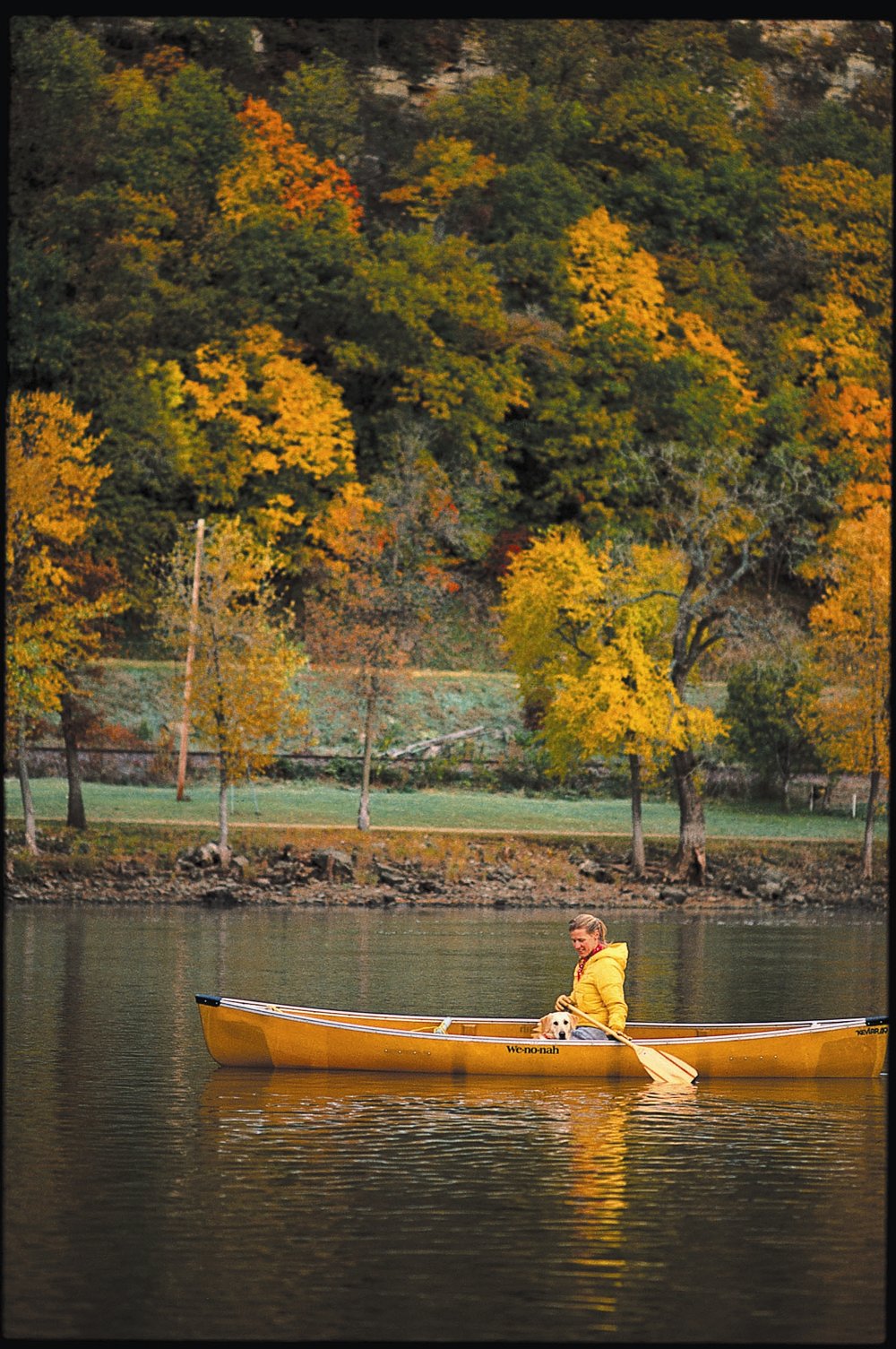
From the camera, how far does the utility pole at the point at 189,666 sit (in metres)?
44.9

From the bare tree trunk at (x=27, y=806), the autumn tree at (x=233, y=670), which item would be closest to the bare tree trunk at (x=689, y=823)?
the autumn tree at (x=233, y=670)

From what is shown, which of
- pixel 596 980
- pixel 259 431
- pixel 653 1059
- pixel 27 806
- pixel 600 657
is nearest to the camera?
pixel 596 980

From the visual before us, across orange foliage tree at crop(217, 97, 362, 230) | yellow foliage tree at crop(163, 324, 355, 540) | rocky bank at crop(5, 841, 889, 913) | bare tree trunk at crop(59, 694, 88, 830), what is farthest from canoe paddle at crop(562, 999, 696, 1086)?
orange foliage tree at crop(217, 97, 362, 230)

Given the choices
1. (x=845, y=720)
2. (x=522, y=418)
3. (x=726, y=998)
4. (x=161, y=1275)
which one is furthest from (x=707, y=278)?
(x=161, y=1275)

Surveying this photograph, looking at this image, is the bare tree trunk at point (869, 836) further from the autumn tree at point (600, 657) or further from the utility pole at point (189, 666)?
the utility pole at point (189, 666)

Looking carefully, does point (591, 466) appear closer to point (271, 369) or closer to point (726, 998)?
point (271, 369)

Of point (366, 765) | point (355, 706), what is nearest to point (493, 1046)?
point (366, 765)

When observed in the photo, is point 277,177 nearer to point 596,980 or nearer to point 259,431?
point 259,431

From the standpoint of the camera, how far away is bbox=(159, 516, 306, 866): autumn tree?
4425cm

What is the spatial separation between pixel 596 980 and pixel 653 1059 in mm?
957

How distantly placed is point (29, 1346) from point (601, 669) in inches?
1404

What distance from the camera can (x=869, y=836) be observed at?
157 feet

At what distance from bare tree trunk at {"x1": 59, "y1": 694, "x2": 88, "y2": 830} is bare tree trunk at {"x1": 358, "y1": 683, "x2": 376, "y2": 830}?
586 cm

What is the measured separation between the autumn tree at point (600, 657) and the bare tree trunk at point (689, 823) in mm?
518
